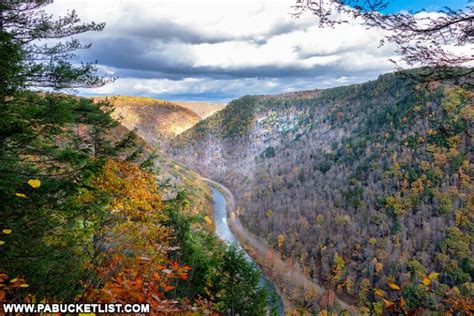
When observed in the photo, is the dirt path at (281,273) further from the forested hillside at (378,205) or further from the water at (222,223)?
the forested hillside at (378,205)

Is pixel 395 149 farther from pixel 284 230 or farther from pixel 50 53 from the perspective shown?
pixel 50 53

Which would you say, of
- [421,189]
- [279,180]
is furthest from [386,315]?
[279,180]

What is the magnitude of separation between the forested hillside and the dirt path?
1977 mm

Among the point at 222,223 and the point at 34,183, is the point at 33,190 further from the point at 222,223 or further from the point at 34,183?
the point at 222,223

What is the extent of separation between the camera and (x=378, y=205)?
104 meters

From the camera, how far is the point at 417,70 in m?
6.82

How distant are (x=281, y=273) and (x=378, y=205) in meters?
46.1

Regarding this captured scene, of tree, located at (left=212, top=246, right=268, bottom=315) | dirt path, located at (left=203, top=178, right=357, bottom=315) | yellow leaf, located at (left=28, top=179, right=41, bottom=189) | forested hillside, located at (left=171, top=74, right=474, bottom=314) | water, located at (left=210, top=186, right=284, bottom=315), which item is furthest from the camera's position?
water, located at (left=210, top=186, right=284, bottom=315)

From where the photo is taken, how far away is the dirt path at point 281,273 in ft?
222

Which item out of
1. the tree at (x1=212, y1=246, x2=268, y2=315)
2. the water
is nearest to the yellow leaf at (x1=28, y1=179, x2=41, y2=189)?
the tree at (x1=212, y1=246, x2=268, y2=315)

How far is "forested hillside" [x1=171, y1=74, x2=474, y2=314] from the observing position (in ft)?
241

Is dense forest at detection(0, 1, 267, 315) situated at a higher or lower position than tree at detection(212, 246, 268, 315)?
higher

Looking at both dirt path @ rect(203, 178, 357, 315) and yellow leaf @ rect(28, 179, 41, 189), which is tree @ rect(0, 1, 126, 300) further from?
dirt path @ rect(203, 178, 357, 315)

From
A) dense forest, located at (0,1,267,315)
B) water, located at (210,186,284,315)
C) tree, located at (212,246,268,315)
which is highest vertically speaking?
dense forest, located at (0,1,267,315)
